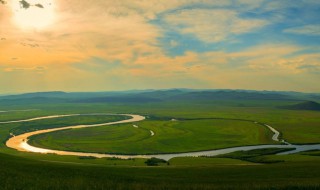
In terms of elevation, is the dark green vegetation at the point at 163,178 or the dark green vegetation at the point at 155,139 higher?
the dark green vegetation at the point at 163,178

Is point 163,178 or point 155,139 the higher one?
point 163,178

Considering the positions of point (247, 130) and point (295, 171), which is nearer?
point (295, 171)

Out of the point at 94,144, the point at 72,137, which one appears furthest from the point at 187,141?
the point at 72,137

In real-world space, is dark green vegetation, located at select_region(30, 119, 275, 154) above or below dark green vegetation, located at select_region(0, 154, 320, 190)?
below

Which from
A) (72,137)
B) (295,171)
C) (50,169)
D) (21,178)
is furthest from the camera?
(72,137)

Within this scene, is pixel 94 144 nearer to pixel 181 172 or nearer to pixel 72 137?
pixel 72 137

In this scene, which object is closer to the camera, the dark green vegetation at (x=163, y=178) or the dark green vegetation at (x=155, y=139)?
the dark green vegetation at (x=163, y=178)

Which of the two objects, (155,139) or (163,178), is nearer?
(163,178)

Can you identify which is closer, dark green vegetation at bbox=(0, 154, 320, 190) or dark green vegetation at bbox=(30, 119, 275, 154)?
dark green vegetation at bbox=(0, 154, 320, 190)
